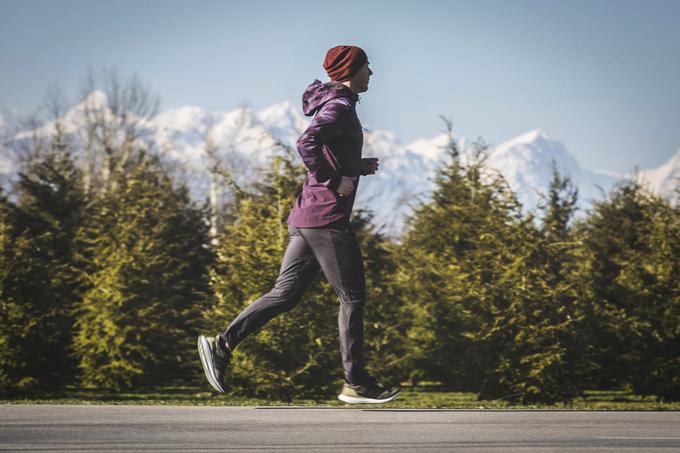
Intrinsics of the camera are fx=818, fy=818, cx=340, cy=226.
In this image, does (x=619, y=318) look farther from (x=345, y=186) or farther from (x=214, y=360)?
(x=214, y=360)

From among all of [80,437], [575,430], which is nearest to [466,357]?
[575,430]

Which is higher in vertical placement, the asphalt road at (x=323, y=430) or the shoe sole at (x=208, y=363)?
the shoe sole at (x=208, y=363)

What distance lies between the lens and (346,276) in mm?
5445

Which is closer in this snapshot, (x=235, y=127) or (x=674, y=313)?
(x=674, y=313)

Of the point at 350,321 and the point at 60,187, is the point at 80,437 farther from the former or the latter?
the point at 60,187

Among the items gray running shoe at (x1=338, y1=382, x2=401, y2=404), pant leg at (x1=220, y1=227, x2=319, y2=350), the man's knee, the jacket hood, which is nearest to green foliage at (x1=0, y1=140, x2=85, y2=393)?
pant leg at (x1=220, y1=227, x2=319, y2=350)

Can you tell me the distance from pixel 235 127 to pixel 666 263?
37.5 m

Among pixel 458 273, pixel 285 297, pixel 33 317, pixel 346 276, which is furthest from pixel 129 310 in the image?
pixel 346 276

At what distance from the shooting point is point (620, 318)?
13.2 m

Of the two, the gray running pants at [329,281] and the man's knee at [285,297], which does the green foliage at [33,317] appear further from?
the man's knee at [285,297]

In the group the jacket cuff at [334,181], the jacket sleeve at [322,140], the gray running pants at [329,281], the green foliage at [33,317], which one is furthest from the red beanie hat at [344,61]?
the green foliage at [33,317]

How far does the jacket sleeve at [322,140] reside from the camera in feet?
17.3

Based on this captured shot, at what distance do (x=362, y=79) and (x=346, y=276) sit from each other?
1.36 meters

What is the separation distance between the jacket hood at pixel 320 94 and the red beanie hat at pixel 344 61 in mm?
75
